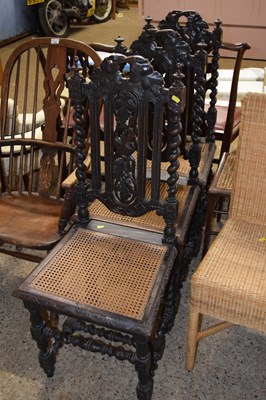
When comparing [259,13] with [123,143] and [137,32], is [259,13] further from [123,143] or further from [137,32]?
[123,143]

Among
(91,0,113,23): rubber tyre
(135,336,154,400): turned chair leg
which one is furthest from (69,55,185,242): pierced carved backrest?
(91,0,113,23): rubber tyre

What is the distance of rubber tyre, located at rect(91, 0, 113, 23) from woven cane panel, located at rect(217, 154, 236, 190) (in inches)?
219

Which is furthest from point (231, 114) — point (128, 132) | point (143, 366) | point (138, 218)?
point (143, 366)

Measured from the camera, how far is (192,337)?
153 cm

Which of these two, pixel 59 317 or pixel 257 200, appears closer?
pixel 257 200

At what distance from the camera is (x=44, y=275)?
1405mm

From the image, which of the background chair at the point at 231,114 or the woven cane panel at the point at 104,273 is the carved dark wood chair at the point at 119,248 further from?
the background chair at the point at 231,114

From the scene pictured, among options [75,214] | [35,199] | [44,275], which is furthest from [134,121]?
[35,199]

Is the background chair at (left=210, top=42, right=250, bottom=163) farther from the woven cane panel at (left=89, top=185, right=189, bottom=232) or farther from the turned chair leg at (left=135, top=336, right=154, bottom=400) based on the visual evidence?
the turned chair leg at (left=135, top=336, right=154, bottom=400)

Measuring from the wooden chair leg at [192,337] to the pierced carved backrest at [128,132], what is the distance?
11.0 inches

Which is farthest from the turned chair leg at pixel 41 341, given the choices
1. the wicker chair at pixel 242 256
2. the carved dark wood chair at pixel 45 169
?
the wicker chair at pixel 242 256

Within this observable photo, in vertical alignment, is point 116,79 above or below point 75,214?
above

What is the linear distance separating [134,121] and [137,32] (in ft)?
17.9

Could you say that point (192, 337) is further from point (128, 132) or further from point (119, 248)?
point (128, 132)
